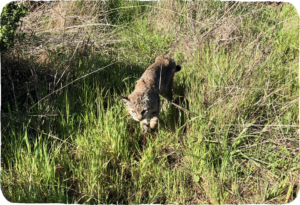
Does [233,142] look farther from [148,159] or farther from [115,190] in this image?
[115,190]

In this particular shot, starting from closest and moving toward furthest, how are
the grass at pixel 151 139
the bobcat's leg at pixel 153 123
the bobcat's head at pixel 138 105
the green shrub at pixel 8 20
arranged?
the grass at pixel 151 139
the green shrub at pixel 8 20
the bobcat's head at pixel 138 105
the bobcat's leg at pixel 153 123

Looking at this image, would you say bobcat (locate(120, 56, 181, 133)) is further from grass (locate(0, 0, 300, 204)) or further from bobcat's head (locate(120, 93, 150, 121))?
grass (locate(0, 0, 300, 204))

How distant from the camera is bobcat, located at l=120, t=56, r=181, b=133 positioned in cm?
316

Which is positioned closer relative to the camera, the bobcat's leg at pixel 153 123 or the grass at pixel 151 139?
the grass at pixel 151 139

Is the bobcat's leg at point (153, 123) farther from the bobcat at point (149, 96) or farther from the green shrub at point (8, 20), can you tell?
the green shrub at point (8, 20)

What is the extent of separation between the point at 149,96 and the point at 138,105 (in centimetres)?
23

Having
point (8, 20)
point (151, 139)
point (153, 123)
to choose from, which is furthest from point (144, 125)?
point (8, 20)

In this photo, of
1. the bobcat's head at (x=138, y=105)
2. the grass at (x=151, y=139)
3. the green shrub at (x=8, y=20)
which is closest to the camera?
the grass at (x=151, y=139)

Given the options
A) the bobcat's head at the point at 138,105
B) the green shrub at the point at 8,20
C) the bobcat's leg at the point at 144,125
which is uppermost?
the green shrub at the point at 8,20

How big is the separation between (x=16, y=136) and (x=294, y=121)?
341 centimetres

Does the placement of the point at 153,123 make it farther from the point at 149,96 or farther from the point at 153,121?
the point at 149,96

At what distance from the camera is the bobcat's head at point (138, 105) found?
3141 millimetres

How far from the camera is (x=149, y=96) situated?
3.29 meters

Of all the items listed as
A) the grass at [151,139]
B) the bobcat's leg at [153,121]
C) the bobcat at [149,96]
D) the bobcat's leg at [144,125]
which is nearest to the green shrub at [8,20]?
the grass at [151,139]
